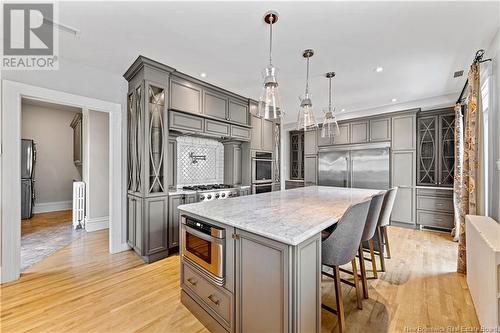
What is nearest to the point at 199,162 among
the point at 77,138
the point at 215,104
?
the point at 215,104

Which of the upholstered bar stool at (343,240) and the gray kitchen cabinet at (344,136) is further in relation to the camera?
the gray kitchen cabinet at (344,136)

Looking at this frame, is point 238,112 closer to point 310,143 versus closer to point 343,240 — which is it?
point 310,143

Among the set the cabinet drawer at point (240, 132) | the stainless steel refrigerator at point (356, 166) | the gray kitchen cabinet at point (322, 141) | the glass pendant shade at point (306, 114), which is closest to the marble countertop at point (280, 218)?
the glass pendant shade at point (306, 114)

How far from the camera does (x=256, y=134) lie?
4617mm

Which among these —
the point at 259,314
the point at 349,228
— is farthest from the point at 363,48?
the point at 259,314

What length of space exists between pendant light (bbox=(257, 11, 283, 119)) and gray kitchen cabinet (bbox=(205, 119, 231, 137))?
167 centimetres

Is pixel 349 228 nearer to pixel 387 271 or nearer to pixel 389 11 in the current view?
pixel 387 271

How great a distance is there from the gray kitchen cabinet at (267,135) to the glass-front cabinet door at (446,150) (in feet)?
10.7

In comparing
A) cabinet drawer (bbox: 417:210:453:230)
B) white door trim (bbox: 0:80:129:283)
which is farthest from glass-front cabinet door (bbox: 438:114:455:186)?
white door trim (bbox: 0:80:129:283)

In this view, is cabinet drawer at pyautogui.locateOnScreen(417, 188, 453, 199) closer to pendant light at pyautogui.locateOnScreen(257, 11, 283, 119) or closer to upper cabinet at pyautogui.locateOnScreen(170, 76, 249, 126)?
upper cabinet at pyautogui.locateOnScreen(170, 76, 249, 126)

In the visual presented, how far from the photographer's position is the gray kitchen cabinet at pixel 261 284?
47.4 inches

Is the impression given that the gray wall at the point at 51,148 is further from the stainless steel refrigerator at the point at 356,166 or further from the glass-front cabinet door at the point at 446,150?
the glass-front cabinet door at the point at 446,150

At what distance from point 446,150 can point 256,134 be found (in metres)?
3.66

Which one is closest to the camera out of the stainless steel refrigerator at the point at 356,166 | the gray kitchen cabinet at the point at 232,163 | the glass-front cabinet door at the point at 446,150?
the glass-front cabinet door at the point at 446,150
